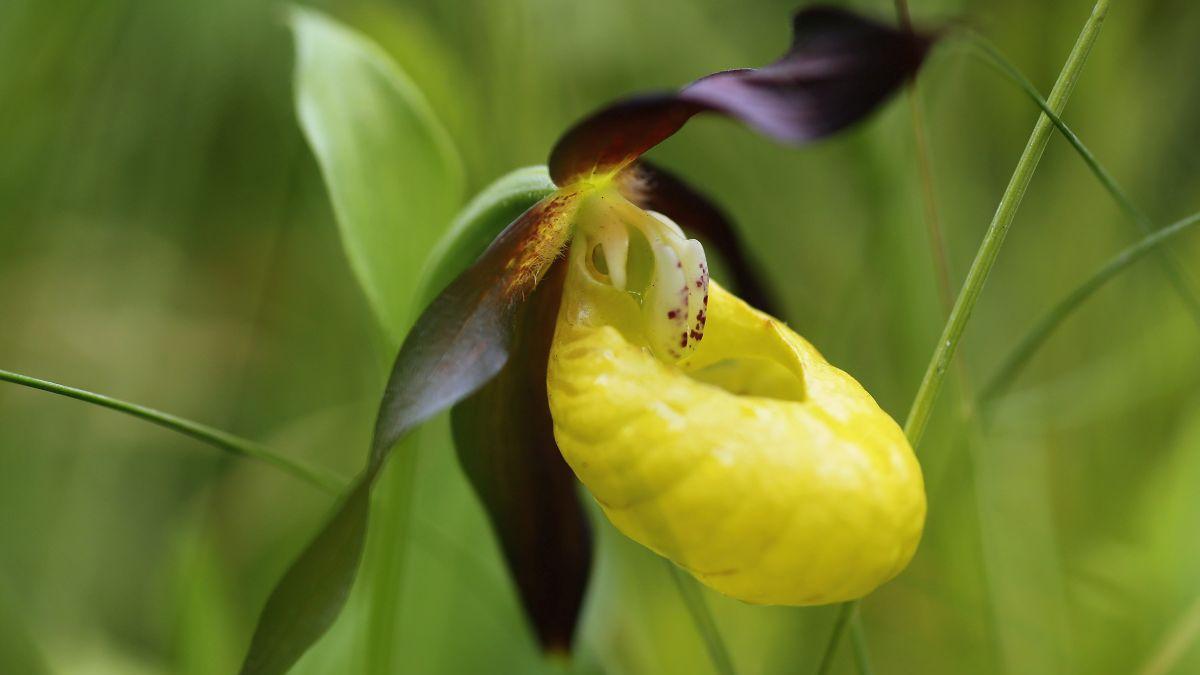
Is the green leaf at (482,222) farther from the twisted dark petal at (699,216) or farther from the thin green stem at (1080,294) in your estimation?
the thin green stem at (1080,294)

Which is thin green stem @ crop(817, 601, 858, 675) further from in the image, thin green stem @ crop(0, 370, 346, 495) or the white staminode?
thin green stem @ crop(0, 370, 346, 495)

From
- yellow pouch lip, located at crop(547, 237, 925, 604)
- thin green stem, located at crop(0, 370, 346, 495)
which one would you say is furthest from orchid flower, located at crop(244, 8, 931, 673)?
thin green stem, located at crop(0, 370, 346, 495)

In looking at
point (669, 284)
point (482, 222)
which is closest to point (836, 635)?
point (669, 284)

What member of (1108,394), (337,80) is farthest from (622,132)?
(1108,394)

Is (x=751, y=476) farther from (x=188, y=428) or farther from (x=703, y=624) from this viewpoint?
(x=188, y=428)

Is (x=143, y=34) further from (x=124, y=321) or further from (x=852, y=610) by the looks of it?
(x=852, y=610)
